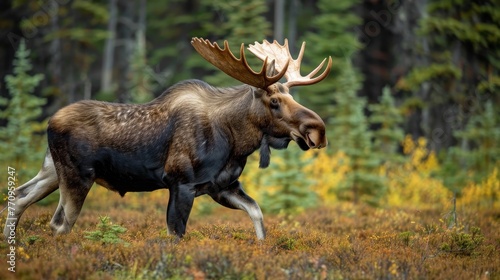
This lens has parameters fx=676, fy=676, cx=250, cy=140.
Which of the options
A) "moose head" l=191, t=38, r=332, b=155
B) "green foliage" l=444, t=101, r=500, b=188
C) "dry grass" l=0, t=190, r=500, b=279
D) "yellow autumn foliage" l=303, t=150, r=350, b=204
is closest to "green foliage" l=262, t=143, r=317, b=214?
"yellow autumn foliage" l=303, t=150, r=350, b=204

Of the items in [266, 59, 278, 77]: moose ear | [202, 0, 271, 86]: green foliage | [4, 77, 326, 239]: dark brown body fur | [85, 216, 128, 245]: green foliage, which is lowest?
[85, 216, 128, 245]: green foliage

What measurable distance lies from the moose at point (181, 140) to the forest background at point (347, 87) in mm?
3370

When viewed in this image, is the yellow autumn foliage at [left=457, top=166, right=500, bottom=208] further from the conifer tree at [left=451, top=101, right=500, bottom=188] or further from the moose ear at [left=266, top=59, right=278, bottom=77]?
the moose ear at [left=266, top=59, right=278, bottom=77]

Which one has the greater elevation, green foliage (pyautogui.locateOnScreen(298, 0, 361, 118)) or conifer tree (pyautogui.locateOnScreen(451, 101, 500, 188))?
green foliage (pyautogui.locateOnScreen(298, 0, 361, 118))

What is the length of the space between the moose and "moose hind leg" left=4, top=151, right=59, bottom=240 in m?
0.01

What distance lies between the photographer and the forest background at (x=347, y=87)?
49.9ft

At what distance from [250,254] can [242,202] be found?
1.20m

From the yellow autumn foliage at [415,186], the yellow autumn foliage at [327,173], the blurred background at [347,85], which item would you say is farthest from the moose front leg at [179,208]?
the yellow autumn foliage at [415,186]

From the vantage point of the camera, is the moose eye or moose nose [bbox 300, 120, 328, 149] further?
the moose eye

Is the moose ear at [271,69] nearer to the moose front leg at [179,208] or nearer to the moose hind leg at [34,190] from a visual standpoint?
the moose front leg at [179,208]

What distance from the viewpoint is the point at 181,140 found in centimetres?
792

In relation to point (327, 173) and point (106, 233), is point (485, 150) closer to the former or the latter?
point (327, 173)

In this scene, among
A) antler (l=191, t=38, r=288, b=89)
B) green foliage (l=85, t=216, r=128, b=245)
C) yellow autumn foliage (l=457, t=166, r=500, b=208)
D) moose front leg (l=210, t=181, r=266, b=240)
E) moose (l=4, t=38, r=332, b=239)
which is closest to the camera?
green foliage (l=85, t=216, r=128, b=245)

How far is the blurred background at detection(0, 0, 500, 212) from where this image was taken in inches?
607
